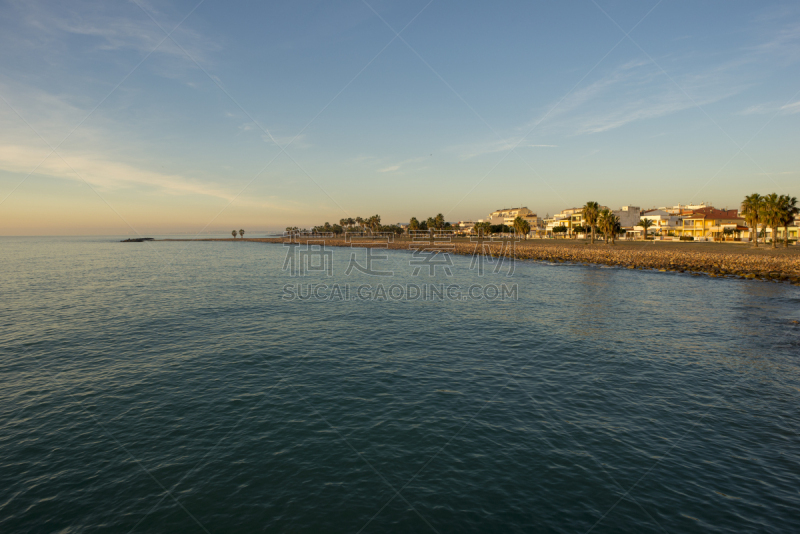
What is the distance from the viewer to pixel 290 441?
13.2m

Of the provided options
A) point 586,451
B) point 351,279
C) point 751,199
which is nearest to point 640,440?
point 586,451

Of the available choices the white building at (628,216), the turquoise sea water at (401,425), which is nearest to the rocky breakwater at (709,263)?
the turquoise sea water at (401,425)

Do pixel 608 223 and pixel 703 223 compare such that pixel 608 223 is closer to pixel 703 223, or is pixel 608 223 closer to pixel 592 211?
pixel 592 211

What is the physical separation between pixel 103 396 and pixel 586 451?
64.3ft

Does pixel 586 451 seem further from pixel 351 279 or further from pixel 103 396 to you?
pixel 351 279

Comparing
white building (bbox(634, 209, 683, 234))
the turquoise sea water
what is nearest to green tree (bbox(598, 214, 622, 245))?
white building (bbox(634, 209, 683, 234))

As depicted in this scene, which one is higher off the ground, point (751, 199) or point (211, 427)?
point (751, 199)

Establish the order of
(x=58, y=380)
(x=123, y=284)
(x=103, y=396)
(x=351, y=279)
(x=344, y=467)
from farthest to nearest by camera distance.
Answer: (x=351, y=279) < (x=123, y=284) < (x=58, y=380) < (x=103, y=396) < (x=344, y=467)

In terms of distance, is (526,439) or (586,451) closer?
(586,451)

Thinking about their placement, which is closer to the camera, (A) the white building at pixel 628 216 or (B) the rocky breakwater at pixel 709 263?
(B) the rocky breakwater at pixel 709 263

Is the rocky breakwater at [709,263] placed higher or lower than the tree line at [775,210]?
lower

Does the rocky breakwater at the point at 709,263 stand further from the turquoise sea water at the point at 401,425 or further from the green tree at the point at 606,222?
the green tree at the point at 606,222

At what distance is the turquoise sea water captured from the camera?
9.96 m

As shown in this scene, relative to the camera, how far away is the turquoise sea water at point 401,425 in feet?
32.7
